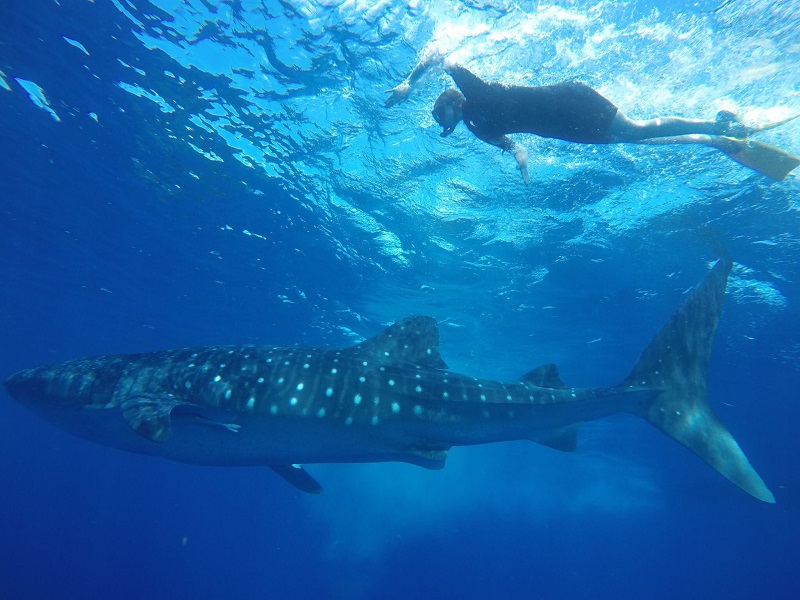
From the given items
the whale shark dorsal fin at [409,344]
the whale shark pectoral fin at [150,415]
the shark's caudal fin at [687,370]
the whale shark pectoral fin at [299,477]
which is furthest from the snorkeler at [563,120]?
the whale shark pectoral fin at [299,477]

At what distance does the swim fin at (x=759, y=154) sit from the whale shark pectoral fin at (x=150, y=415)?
9759 millimetres

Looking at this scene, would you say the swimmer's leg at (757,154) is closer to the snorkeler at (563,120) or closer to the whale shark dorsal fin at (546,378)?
the snorkeler at (563,120)

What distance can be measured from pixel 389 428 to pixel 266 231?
46.1ft

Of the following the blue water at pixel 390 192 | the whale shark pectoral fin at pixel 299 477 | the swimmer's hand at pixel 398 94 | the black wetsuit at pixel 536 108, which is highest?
the blue water at pixel 390 192

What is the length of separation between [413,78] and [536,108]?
2395mm

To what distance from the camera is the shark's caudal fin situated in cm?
671

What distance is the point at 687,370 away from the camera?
7340 millimetres

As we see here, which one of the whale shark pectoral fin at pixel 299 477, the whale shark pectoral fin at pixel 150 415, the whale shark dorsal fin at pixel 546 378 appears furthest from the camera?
the whale shark pectoral fin at pixel 299 477

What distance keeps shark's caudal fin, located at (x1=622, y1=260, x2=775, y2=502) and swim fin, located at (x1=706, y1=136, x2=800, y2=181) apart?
2.01 m

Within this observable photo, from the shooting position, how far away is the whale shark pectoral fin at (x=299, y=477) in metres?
8.51

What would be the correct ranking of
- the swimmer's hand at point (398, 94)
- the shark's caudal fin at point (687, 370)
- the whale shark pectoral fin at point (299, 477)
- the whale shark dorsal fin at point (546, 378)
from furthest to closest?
1. the whale shark pectoral fin at point (299, 477)
2. the swimmer's hand at point (398, 94)
3. the whale shark dorsal fin at point (546, 378)
4. the shark's caudal fin at point (687, 370)

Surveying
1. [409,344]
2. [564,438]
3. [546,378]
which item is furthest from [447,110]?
[564,438]

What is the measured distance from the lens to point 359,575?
52781 mm

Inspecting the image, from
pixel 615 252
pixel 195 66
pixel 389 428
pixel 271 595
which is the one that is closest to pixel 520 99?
pixel 389 428
